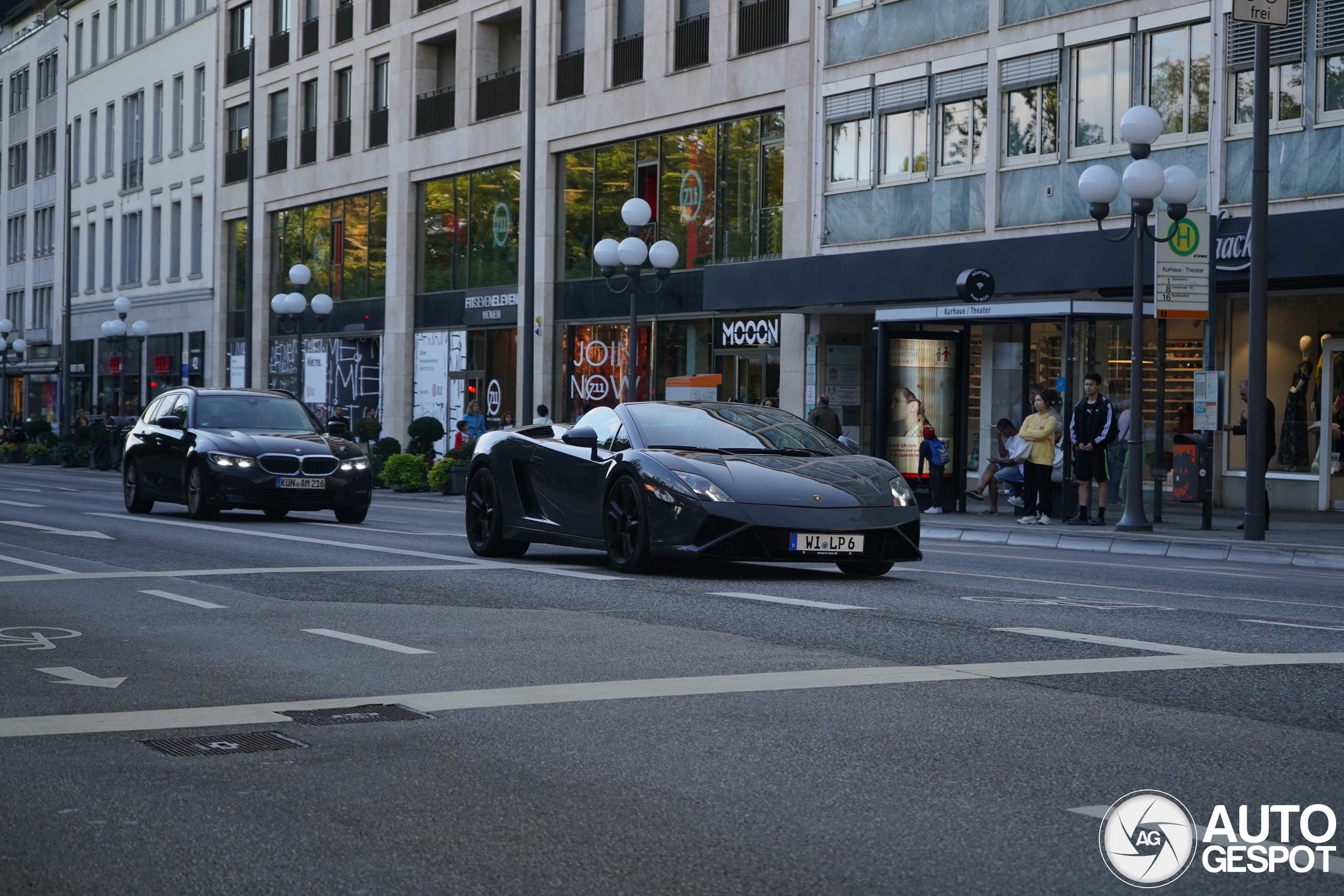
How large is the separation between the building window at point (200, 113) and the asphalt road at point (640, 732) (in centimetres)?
5206

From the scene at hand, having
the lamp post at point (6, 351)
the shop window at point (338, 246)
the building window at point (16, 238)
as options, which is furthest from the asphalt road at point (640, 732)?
the building window at point (16, 238)

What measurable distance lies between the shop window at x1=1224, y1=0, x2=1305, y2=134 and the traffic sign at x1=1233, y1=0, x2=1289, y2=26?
206 inches

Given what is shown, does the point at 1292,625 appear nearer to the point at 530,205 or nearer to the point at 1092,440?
the point at 1092,440

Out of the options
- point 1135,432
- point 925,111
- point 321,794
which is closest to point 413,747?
point 321,794

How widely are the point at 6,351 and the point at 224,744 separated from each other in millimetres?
63933

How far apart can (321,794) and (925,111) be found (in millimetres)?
27268

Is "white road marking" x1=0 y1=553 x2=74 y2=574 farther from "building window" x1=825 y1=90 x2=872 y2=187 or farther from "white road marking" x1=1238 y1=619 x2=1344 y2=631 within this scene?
"building window" x1=825 y1=90 x2=872 y2=187

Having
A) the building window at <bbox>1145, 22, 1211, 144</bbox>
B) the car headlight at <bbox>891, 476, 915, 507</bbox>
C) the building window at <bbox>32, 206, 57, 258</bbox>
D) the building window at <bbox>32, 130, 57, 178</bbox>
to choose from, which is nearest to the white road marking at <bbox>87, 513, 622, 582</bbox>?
the car headlight at <bbox>891, 476, 915, 507</bbox>

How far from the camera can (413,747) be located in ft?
20.5

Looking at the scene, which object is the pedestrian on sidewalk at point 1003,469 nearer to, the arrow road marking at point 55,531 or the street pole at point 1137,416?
the street pole at point 1137,416

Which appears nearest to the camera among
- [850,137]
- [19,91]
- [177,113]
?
[850,137]

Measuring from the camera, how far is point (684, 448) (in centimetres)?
1340

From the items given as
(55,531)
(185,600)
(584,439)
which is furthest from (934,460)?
(185,600)

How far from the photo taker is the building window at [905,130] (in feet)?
103
